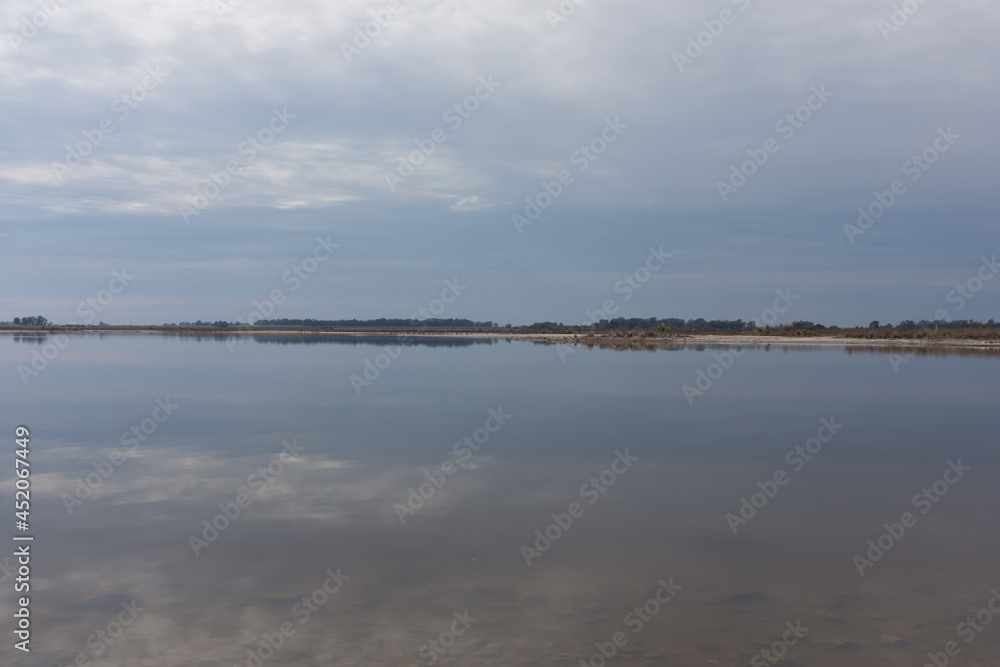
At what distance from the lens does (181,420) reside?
1778 cm

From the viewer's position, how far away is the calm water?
19.9 feet

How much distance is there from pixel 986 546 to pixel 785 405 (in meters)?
12.8

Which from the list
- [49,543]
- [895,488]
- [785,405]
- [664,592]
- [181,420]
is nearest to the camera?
[664,592]

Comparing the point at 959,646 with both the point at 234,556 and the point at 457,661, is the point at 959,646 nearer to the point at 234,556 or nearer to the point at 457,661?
the point at 457,661

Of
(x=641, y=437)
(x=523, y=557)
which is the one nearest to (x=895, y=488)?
(x=641, y=437)

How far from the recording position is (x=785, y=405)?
21000 mm

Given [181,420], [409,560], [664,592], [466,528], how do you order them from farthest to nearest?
[181,420]
[466,528]
[409,560]
[664,592]

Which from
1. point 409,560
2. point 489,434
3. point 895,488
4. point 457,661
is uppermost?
point 489,434

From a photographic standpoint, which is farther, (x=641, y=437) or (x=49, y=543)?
(x=641, y=437)

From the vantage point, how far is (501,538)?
8.69m

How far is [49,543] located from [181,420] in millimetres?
9736

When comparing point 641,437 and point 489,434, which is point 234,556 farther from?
point 641,437

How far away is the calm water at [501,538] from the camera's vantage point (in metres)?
6.08

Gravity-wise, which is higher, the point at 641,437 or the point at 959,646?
the point at 641,437
